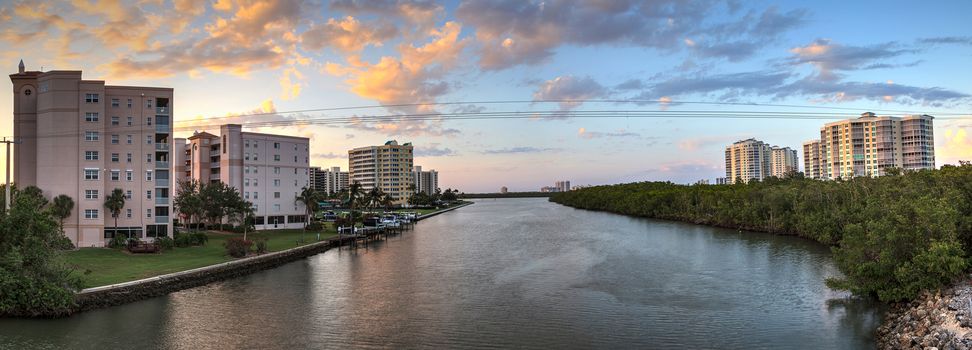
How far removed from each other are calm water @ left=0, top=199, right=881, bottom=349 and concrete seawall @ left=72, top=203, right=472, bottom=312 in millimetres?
912

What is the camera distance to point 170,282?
3459 cm

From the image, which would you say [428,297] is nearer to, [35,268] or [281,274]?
[281,274]

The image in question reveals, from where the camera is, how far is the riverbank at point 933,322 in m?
18.5

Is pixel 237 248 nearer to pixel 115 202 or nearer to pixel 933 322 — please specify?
pixel 115 202

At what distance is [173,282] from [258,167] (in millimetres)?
43132

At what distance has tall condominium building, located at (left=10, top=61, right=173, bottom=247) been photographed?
4622cm

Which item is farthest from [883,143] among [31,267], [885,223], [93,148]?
[31,267]

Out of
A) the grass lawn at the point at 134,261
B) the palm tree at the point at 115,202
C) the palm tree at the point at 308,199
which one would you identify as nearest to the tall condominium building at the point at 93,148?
the palm tree at the point at 115,202

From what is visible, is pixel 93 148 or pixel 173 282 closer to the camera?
pixel 173 282

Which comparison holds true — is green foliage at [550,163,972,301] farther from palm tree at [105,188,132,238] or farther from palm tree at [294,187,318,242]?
palm tree at [294,187,318,242]

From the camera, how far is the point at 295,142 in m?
80.6

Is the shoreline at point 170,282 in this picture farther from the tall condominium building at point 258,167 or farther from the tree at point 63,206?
the tall condominium building at point 258,167

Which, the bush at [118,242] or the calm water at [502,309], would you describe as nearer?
the calm water at [502,309]

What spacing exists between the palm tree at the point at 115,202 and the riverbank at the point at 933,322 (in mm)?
53270
